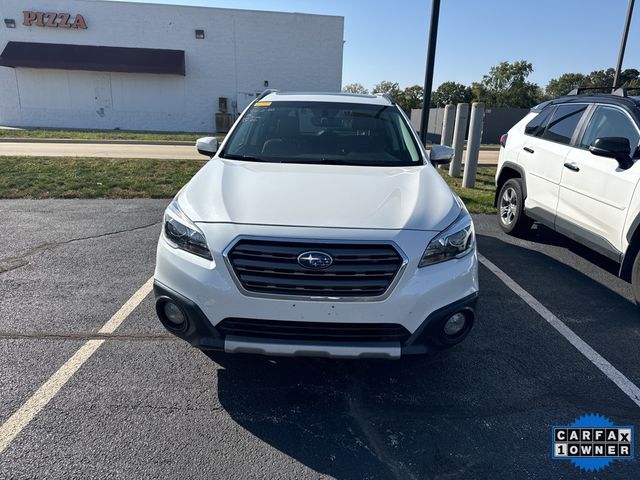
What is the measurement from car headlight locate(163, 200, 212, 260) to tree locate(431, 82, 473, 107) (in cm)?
6451

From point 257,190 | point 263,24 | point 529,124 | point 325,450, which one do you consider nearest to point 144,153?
point 529,124

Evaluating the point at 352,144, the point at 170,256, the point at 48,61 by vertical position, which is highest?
the point at 48,61

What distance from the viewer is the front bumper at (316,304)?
240 centimetres

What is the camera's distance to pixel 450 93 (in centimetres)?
6919

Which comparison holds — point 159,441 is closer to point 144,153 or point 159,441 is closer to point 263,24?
point 144,153

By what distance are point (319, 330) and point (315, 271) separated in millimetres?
325

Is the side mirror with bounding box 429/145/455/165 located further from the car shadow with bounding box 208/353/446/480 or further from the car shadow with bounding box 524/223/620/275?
the car shadow with bounding box 524/223/620/275

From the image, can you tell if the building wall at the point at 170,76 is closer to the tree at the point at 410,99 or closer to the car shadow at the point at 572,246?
the tree at the point at 410,99

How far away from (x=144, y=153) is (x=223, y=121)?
14.0 meters

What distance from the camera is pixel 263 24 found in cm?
2600

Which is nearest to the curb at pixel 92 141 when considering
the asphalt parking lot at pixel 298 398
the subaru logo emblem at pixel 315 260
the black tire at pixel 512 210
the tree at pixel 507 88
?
the black tire at pixel 512 210

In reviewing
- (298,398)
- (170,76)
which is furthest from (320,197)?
(170,76)

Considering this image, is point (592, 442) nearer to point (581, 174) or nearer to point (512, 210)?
point (581, 174)

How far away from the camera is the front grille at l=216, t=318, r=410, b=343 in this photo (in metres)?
2.43
